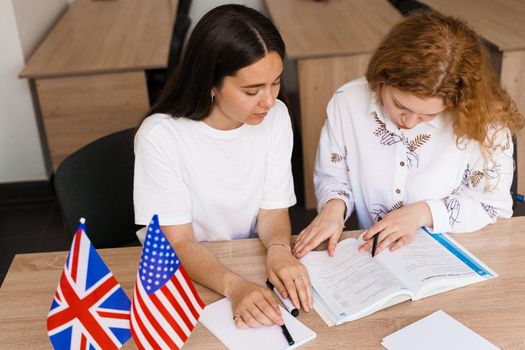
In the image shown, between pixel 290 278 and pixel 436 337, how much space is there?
301mm

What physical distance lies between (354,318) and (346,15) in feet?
8.53

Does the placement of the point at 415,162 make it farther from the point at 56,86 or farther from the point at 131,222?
the point at 56,86

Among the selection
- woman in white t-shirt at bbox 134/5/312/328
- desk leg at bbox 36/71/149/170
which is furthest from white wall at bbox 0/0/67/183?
woman in white t-shirt at bbox 134/5/312/328

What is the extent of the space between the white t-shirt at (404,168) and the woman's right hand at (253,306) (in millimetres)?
430

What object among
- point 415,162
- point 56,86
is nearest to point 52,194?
point 56,86

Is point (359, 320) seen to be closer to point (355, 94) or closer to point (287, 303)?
point (287, 303)

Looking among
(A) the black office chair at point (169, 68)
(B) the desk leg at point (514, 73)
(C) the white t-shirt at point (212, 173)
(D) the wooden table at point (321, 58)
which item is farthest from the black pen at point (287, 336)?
(A) the black office chair at point (169, 68)

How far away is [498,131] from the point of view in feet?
4.55

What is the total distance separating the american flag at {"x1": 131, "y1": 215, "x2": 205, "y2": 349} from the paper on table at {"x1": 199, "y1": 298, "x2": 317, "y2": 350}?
3.2 inches

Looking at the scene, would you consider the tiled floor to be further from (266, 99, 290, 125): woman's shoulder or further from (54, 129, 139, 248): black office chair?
(266, 99, 290, 125): woman's shoulder

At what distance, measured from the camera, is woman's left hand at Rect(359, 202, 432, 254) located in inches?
50.6

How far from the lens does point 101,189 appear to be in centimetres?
158

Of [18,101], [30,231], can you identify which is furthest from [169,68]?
[30,231]

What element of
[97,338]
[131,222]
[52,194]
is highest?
[97,338]
